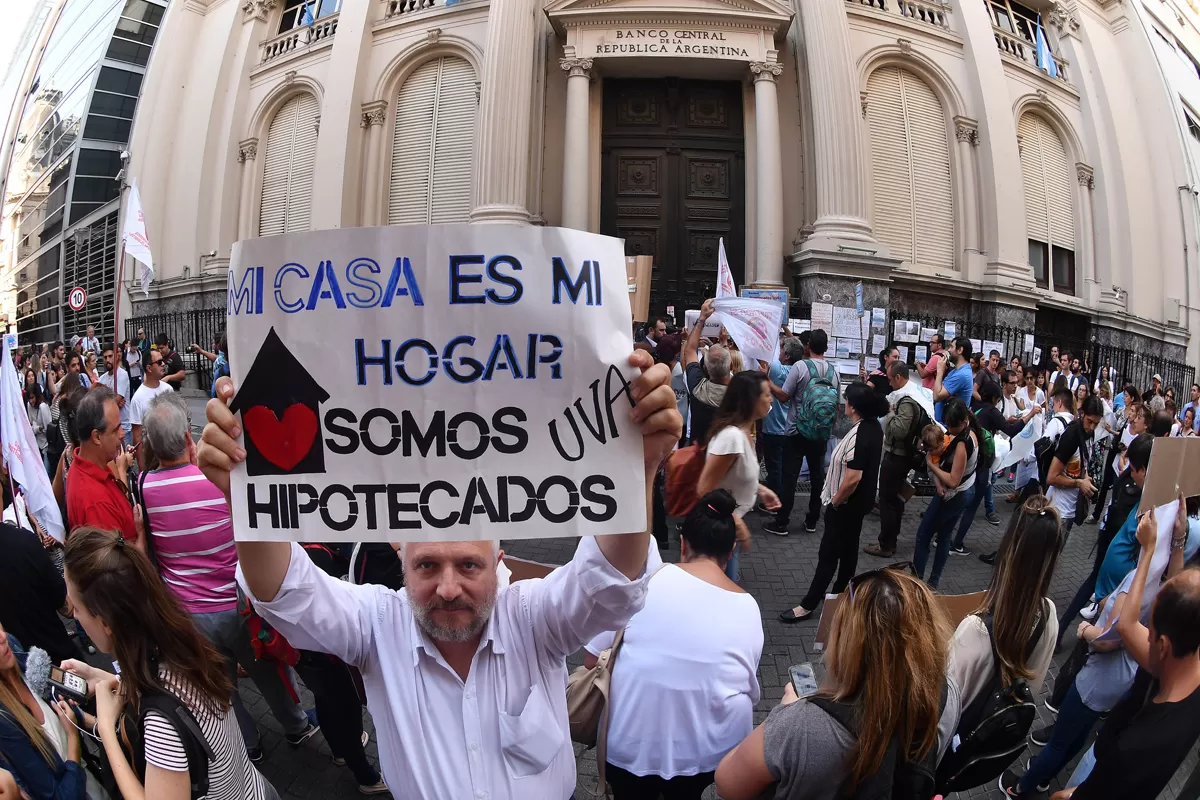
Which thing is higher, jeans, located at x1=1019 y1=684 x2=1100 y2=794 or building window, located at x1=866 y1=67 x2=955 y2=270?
building window, located at x1=866 y1=67 x2=955 y2=270

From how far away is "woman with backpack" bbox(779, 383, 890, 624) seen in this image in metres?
5.03

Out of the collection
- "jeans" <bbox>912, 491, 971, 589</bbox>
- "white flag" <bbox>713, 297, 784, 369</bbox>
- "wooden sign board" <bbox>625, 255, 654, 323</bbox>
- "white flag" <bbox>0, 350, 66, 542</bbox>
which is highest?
"wooden sign board" <bbox>625, 255, 654, 323</bbox>

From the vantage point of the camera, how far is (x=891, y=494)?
6.04 m

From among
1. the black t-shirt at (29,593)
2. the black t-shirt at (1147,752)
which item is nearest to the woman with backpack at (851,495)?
the black t-shirt at (1147,752)

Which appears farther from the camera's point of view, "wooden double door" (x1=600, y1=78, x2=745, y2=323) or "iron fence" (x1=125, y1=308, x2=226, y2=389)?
"iron fence" (x1=125, y1=308, x2=226, y2=389)

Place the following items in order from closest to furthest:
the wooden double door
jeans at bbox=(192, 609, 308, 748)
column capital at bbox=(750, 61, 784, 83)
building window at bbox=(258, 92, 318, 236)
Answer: jeans at bbox=(192, 609, 308, 748), column capital at bbox=(750, 61, 784, 83), the wooden double door, building window at bbox=(258, 92, 318, 236)

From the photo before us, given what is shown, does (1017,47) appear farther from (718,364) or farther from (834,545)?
(834,545)

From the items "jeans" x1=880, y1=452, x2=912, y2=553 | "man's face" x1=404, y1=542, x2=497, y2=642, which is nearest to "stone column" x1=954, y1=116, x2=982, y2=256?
"jeans" x1=880, y1=452, x2=912, y2=553

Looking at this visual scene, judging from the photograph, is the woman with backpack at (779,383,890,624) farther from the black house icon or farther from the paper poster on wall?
the paper poster on wall

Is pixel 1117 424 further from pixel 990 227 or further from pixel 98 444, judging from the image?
pixel 98 444

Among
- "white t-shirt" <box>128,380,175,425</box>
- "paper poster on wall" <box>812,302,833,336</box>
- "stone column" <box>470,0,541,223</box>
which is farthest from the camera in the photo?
"stone column" <box>470,0,541,223</box>

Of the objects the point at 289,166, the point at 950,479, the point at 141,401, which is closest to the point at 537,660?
the point at 950,479

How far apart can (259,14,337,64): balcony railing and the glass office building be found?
6.32 metres

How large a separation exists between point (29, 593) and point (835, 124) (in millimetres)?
15054
